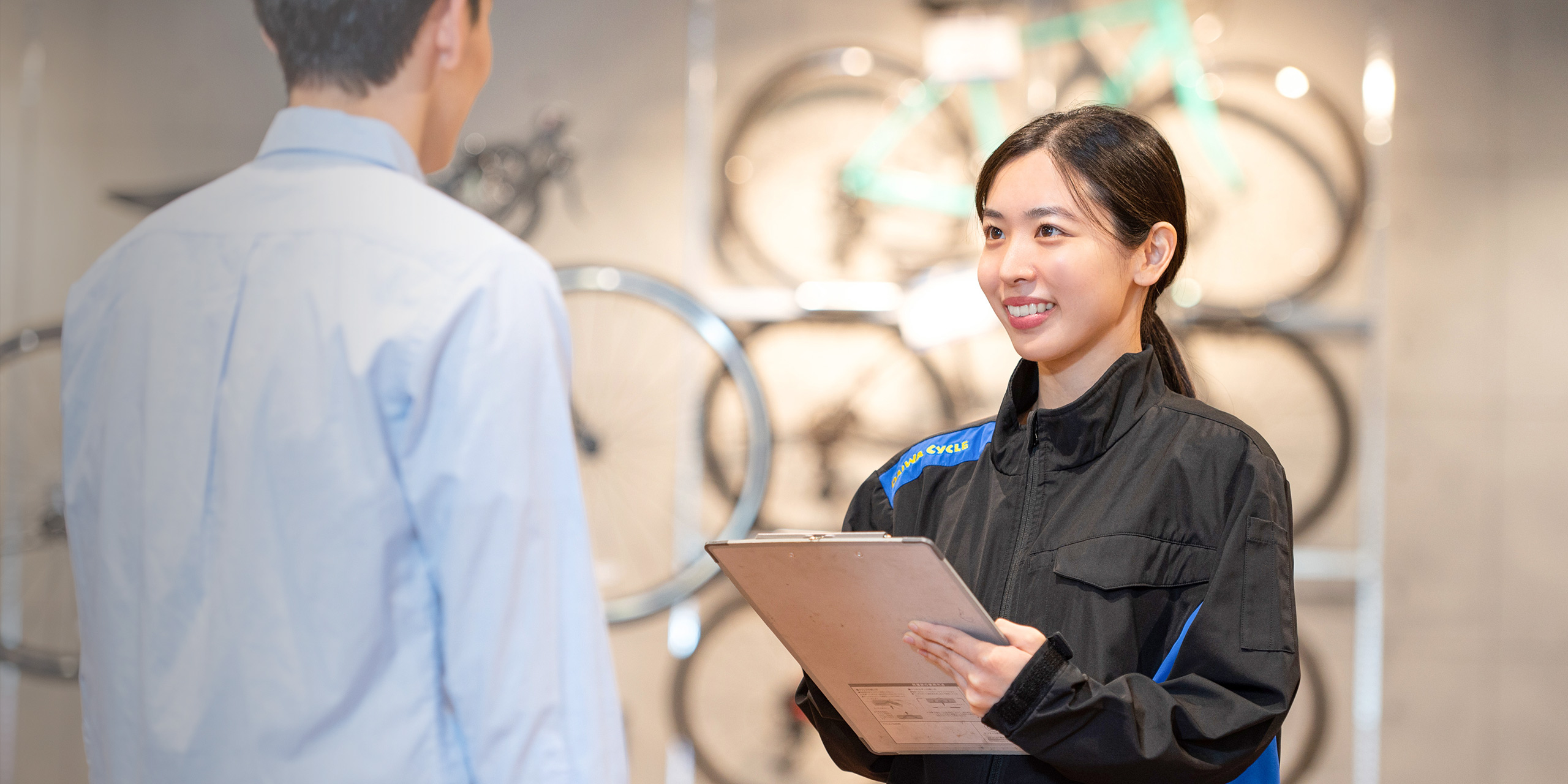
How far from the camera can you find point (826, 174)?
403cm

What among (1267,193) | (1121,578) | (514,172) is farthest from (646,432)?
(1121,578)

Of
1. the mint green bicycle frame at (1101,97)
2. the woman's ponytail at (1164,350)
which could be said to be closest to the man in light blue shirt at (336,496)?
the woman's ponytail at (1164,350)

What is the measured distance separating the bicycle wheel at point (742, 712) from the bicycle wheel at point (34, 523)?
219 centimetres

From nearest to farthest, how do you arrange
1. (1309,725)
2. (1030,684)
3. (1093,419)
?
(1030,684) → (1093,419) → (1309,725)

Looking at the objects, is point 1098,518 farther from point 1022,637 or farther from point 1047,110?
point 1047,110

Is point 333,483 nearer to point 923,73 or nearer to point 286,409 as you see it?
point 286,409

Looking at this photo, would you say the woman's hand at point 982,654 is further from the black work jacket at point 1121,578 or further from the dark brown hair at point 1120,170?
the dark brown hair at point 1120,170

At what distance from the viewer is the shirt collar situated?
1.15 m

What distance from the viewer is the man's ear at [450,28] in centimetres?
119

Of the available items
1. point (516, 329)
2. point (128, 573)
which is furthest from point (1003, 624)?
point (128, 573)

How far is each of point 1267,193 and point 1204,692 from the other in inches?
120

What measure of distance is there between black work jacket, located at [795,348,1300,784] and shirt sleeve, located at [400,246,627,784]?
559 millimetres

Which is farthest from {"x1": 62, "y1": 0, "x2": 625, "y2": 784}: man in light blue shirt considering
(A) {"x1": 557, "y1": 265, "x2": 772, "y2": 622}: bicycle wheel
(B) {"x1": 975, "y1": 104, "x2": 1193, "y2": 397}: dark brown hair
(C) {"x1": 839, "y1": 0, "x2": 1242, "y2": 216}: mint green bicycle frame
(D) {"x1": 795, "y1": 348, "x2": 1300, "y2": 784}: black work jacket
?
(C) {"x1": 839, "y1": 0, "x2": 1242, "y2": 216}: mint green bicycle frame

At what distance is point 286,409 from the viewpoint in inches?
41.6
